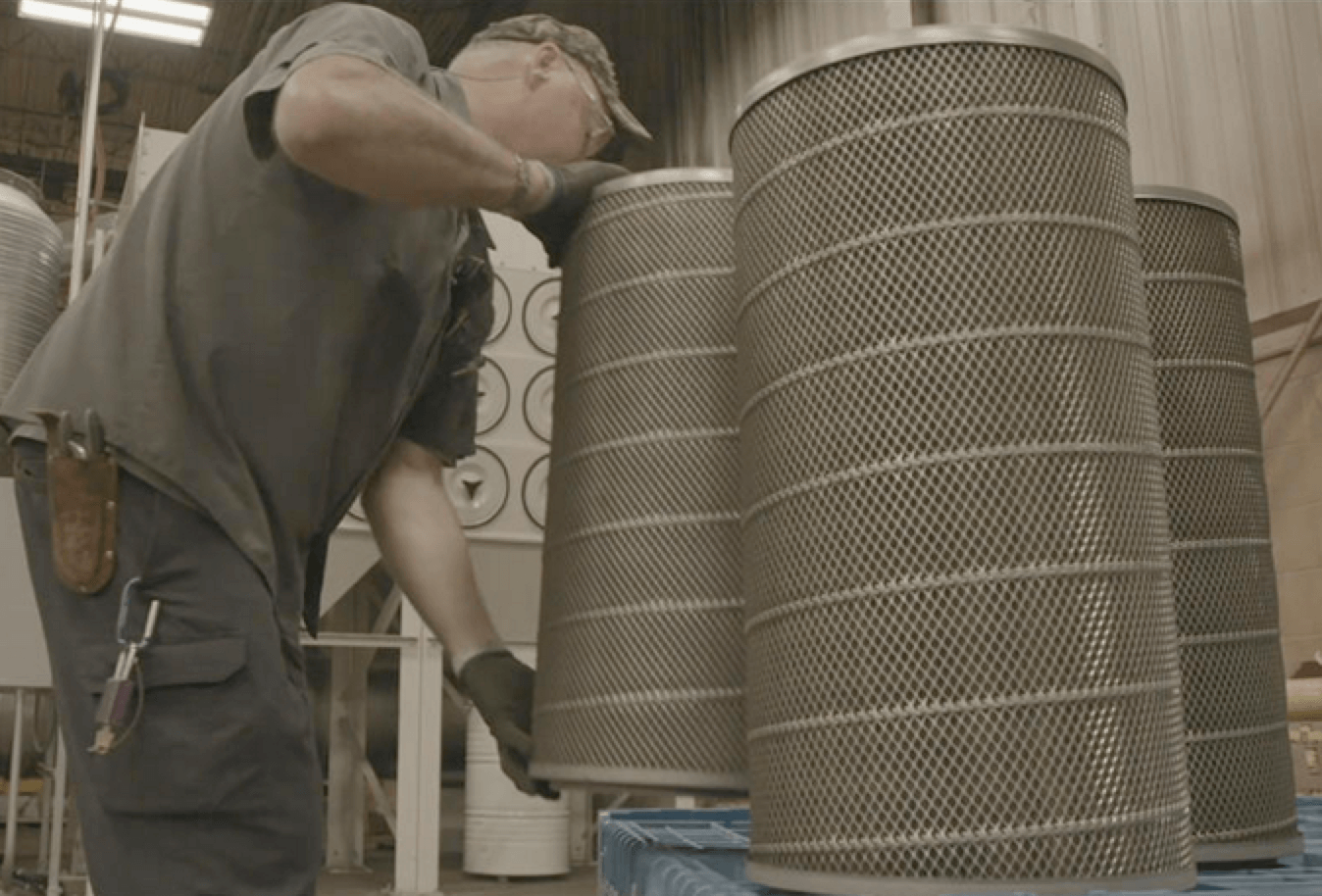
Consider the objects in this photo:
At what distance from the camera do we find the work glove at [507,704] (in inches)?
63.2

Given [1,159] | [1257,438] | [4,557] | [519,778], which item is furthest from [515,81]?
[1,159]

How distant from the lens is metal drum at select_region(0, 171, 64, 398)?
467 centimetres

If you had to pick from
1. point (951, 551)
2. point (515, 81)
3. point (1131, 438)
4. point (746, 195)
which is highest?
point (515, 81)

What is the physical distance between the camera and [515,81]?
66.0 inches

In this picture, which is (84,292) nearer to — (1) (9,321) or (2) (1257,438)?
(2) (1257,438)

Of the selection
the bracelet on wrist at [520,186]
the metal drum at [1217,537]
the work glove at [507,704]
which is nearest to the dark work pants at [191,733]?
the work glove at [507,704]

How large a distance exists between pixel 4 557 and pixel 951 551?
4.11 meters

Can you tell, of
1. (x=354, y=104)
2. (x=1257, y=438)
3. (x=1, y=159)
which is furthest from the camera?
(x=1, y=159)

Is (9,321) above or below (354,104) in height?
above

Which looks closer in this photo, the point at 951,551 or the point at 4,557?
A: the point at 951,551

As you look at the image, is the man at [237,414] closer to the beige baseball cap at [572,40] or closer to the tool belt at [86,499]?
the tool belt at [86,499]

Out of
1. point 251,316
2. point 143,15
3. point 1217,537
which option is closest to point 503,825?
point 251,316

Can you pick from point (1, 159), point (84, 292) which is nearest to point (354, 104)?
point (84, 292)

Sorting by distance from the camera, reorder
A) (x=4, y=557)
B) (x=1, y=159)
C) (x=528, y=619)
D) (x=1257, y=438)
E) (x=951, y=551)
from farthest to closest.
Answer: (x=1, y=159) → (x=528, y=619) → (x=4, y=557) → (x=1257, y=438) → (x=951, y=551)
